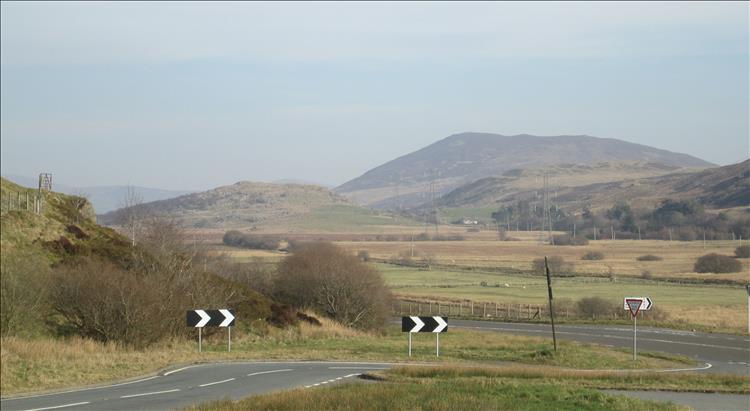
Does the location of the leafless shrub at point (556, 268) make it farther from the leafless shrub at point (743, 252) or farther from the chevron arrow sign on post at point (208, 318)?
the chevron arrow sign on post at point (208, 318)

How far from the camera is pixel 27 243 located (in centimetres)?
4250

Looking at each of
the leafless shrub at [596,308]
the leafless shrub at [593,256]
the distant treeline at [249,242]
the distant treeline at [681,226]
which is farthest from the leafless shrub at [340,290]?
the distant treeline at [681,226]

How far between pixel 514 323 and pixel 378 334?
15.5m

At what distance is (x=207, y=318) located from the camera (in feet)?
112

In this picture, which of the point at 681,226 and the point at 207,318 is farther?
the point at 681,226

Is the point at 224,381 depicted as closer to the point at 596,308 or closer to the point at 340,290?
the point at 340,290

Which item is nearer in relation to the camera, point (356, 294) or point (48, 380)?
point (48, 380)

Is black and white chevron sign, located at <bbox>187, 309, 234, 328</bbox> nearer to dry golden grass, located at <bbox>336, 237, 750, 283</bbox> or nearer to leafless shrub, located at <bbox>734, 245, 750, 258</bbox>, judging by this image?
dry golden grass, located at <bbox>336, 237, 750, 283</bbox>

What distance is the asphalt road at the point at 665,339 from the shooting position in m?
40.8

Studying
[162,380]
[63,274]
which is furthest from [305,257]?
[162,380]

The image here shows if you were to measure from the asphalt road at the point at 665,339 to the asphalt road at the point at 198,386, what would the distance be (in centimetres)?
1527

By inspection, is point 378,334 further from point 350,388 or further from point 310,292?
point 350,388

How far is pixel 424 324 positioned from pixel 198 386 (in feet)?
39.1

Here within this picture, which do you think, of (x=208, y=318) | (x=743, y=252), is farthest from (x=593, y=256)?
(x=208, y=318)
